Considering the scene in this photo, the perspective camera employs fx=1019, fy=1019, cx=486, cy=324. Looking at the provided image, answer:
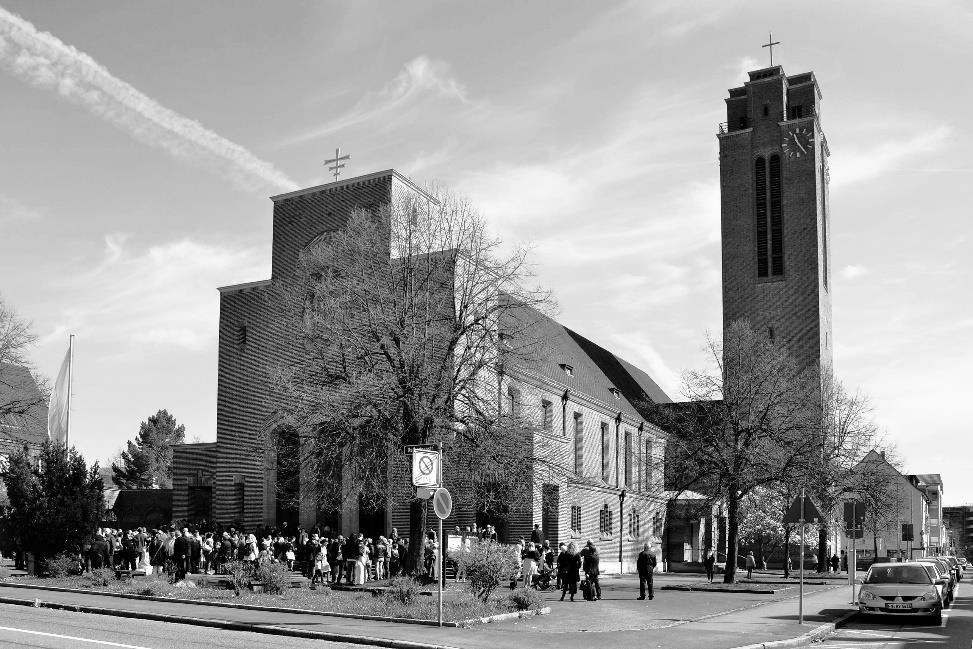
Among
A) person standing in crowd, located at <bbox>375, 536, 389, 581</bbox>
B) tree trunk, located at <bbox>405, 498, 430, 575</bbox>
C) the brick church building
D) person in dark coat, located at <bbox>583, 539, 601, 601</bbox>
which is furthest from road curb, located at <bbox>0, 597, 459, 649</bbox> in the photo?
the brick church building

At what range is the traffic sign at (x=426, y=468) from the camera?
1825cm

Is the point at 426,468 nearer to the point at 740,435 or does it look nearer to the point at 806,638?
the point at 806,638

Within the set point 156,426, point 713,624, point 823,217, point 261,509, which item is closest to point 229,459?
point 261,509

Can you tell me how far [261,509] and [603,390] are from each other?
24494 millimetres

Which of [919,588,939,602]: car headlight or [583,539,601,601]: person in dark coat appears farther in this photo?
[583,539,601,601]: person in dark coat

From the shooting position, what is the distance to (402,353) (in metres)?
29.3

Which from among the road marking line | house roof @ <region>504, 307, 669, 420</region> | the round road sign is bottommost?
the road marking line

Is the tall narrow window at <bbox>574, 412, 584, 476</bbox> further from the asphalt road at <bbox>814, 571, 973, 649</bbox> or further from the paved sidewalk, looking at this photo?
the asphalt road at <bbox>814, 571, 973, 649</bbox>

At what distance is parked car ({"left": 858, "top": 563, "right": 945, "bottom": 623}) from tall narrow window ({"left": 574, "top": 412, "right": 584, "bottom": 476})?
101ft

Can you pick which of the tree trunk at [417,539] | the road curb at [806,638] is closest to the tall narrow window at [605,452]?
the tree trunk at [417,539]

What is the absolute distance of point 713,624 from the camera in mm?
21438

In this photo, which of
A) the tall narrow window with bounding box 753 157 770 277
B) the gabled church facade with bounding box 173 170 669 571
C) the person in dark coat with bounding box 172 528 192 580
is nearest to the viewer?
the person in dark coat with bounding box 172 528 192 580

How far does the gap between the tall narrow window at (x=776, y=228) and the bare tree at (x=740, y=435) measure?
26.5 metres

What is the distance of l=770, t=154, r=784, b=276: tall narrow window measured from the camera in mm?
67812
